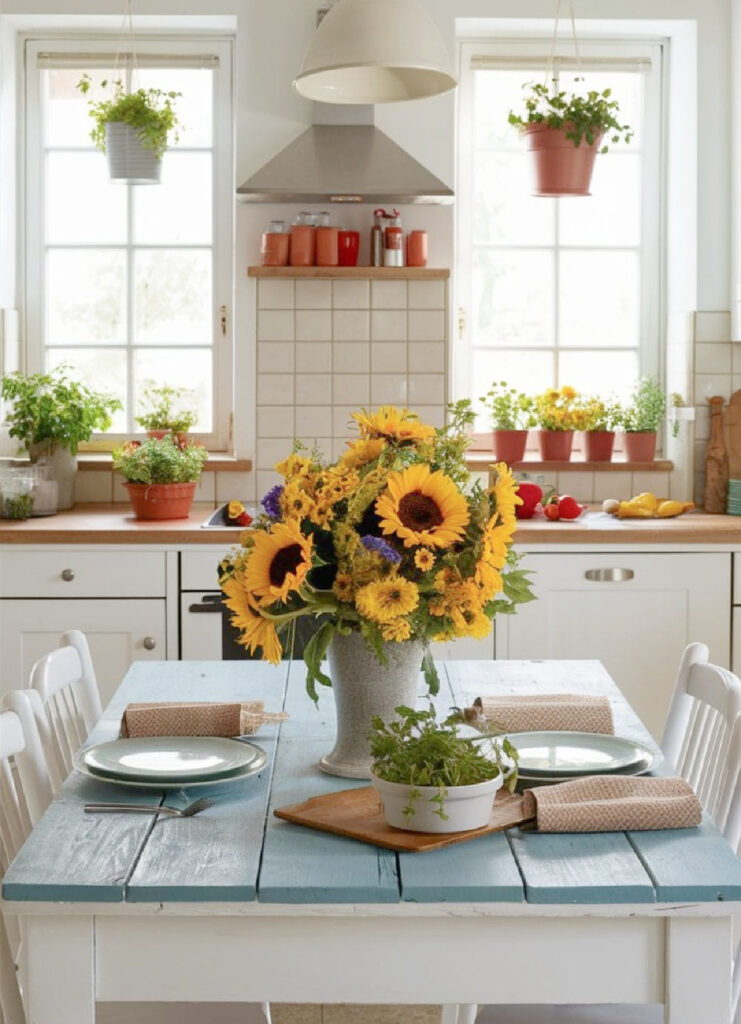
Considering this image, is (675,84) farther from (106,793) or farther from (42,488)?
(106,793)

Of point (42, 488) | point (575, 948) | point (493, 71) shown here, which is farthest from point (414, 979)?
point (493, 71)

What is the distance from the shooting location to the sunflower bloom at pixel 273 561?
5.57 ft

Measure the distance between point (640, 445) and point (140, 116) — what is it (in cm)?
192

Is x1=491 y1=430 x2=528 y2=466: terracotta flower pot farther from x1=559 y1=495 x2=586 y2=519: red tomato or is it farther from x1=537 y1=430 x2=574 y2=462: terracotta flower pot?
x1=559 y1=495 x2=586 y2=519: red tomato

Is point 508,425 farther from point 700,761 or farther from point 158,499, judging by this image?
point 700,761

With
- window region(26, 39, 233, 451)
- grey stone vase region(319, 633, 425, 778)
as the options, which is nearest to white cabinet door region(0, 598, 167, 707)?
window region(26, 39, 233, 451)

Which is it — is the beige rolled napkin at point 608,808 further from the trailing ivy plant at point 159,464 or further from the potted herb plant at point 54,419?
the potted herb plant at point 54,419

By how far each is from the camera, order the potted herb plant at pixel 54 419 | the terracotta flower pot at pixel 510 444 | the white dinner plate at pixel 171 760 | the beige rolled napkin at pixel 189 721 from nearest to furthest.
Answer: the white dinner plate at pixel 171 760
the beige rolled napkin at pixel 189 721
the potted herb plant at pixel 54 419
the terracotta flower pot at pixel 510 444

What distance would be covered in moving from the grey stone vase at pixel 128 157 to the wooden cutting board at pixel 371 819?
9.80ft

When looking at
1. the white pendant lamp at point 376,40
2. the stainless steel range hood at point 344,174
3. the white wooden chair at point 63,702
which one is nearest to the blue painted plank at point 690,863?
the white wooden chair at point 63,702

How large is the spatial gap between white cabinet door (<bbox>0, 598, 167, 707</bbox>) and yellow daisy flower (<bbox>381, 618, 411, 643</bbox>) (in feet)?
7.12

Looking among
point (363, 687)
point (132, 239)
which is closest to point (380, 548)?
point (363, 687)

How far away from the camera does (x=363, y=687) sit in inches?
72.9

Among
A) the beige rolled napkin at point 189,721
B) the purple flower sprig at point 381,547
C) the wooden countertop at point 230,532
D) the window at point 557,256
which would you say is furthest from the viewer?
the window at point 557,256
